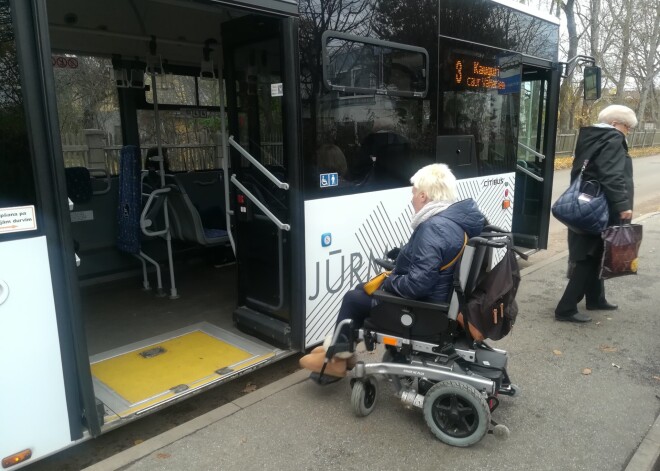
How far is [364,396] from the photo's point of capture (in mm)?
2967

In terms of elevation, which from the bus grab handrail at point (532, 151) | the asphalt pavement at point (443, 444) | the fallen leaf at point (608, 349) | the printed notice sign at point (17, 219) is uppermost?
the bus grab handrail at point (532, 151)

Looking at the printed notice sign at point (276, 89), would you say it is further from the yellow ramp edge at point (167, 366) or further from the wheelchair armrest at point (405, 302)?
the yellow ramp edge at point (167, 366)

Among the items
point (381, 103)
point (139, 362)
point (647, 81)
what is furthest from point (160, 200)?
point (647, 81)

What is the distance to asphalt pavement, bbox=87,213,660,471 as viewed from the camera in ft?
8.60

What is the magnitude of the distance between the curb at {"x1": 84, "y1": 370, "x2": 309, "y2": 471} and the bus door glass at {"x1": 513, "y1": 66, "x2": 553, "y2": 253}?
4.00 m

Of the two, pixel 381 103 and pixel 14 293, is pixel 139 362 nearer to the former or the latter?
pixel 14 293

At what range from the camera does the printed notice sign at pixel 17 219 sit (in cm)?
205

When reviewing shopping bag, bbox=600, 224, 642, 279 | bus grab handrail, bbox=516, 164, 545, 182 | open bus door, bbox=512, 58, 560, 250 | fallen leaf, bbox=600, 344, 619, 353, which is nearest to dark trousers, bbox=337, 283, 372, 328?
fallen leaf, bbox=600, 344, 619, 353

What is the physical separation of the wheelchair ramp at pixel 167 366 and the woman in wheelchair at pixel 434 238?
3.96ft

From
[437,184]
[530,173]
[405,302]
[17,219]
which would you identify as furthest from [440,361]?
[530,173]

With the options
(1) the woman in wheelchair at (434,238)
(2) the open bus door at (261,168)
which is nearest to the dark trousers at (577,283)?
(1) the woman in wheelchair at (434,238)

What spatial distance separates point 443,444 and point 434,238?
1138mm

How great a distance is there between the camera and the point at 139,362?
346 cm

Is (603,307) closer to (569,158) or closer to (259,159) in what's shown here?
(259,159)
